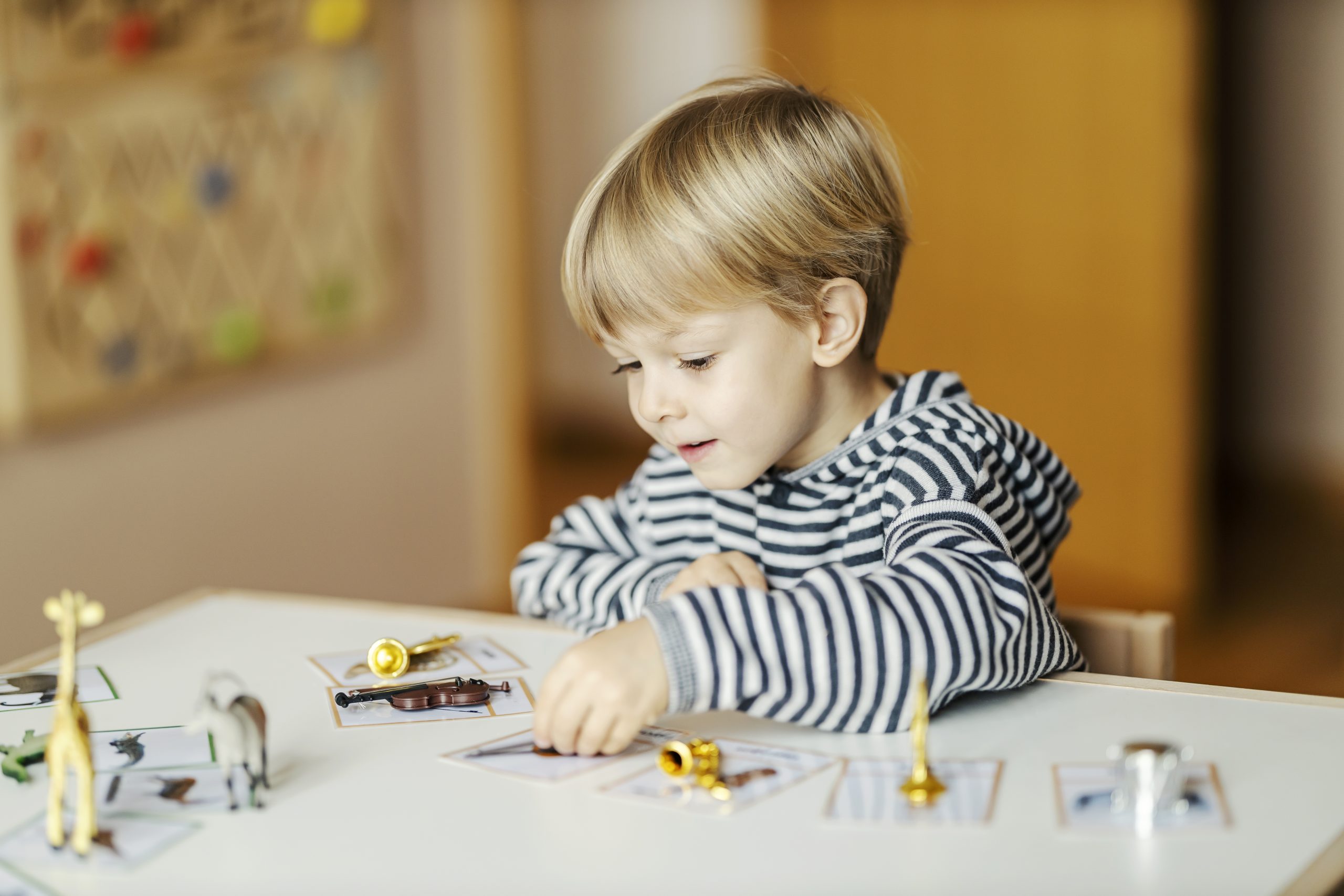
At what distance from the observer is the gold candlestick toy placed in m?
0.73

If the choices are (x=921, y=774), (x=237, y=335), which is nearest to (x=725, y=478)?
(x=921, y=774)

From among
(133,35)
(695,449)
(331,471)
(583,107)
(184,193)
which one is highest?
(583,107)

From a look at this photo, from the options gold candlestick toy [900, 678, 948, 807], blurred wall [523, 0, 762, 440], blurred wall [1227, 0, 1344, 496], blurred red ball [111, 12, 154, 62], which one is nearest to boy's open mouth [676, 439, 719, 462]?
gold candlestick toy [900, 678, 948, 807]

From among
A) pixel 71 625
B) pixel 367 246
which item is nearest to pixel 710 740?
pixel 71 625

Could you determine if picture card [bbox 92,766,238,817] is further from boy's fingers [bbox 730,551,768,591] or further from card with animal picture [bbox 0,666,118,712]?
boy's fingers [bbox 730,551,768,591]

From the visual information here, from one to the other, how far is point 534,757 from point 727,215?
0.41 m

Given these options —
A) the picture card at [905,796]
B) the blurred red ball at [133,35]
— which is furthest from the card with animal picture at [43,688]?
the blurred red ball at [133,35]

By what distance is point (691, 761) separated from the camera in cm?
76

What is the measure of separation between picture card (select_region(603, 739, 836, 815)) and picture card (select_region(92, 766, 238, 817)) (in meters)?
0.20

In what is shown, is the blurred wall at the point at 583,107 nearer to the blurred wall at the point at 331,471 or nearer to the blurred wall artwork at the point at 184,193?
the blurred wall at the point at 331,471

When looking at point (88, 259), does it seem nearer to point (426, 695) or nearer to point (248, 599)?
point (248, 599)

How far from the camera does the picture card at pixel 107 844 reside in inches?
27.2

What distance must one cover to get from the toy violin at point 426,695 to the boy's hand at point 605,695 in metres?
0.12

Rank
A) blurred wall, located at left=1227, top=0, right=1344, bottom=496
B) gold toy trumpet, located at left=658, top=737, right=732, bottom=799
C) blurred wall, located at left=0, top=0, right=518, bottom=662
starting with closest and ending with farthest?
gold toy trumpet, located at left=658, top=737, right=732, bottom=799 < blurred wall, located at left=0, top=0, right=518, bottom=662 < blurred wall, located at left=1227, top=0, right=1344, bottom=496
